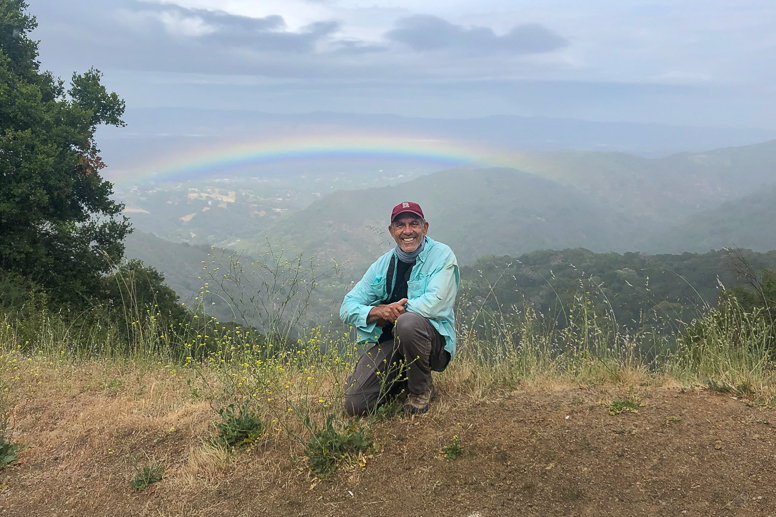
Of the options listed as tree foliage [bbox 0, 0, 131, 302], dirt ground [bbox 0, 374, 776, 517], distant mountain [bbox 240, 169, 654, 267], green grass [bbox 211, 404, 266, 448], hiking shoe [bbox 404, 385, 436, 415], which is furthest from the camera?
distant mountain [bbox 240, 169, 654, 267]

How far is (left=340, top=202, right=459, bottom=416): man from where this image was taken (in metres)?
3.32

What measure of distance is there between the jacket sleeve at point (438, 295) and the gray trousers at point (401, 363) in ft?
0.22

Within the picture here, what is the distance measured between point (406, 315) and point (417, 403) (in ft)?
2.31

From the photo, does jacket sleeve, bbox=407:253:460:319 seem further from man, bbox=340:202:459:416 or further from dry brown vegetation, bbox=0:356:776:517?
dry brown vegetation, bbox=0:356:776:517

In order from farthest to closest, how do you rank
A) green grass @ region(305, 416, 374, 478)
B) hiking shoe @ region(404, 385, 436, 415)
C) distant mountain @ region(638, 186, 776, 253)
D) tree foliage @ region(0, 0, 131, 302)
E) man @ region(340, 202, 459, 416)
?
distant mountain @ region(638, 186, 776, 253) < tree foliage @ region(0, 0, 131, 302) < hiking shoe @ region(404, 385, 436, 415) < man @ region(340, 202, 459, 416) < green grass @ region(305, 416, 374, 478)

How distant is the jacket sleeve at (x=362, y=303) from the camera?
3.50 m

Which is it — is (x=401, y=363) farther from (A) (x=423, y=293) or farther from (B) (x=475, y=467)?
(B) (x=475, y=467)

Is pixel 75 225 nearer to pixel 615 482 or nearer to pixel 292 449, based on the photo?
pixel 292 449

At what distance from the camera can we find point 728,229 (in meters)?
143

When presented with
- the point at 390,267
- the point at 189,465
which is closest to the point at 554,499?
the point at 390,267

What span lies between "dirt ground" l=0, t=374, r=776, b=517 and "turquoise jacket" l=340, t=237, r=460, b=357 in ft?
2.13

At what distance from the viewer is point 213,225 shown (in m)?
196

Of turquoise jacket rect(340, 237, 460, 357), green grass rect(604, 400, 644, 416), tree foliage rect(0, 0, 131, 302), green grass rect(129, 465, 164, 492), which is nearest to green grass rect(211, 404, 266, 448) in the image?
green grass rect(129, 465, 164, 492)

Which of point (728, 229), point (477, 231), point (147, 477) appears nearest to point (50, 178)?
point (147, 477)
